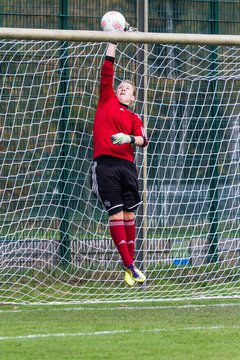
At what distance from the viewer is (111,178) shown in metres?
9.84

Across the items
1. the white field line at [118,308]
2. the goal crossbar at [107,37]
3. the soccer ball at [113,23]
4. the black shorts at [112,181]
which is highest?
the soccer ball at [113,23]

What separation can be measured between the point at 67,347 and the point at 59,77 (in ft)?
16.6

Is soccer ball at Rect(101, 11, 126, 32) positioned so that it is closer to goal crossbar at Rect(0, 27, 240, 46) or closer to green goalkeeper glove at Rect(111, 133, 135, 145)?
goal crossbar at Rect(0, 27, 240, 46)

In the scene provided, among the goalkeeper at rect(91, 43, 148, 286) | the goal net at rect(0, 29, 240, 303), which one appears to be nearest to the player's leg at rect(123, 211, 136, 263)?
the goalkeeper at rect(91, 43, 148, 286)

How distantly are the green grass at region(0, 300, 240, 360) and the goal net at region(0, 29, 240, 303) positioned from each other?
126 cm

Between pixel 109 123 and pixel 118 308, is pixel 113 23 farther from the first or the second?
pixel 118 308

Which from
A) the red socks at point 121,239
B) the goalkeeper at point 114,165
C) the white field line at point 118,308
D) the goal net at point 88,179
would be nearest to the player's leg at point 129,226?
the goalkeeper at point 114,165

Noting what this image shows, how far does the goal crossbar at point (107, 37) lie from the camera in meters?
9.17

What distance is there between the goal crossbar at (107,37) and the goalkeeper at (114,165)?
318 millimetres

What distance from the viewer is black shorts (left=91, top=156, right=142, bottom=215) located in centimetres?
984

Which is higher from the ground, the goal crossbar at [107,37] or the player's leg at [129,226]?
the goal crossbar at [107,37]

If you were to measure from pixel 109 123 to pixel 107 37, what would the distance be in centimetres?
85

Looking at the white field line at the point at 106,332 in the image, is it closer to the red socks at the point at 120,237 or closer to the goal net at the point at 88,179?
the red socks at the point at 120,237

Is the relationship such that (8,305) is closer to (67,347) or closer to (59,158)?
(59,158)
